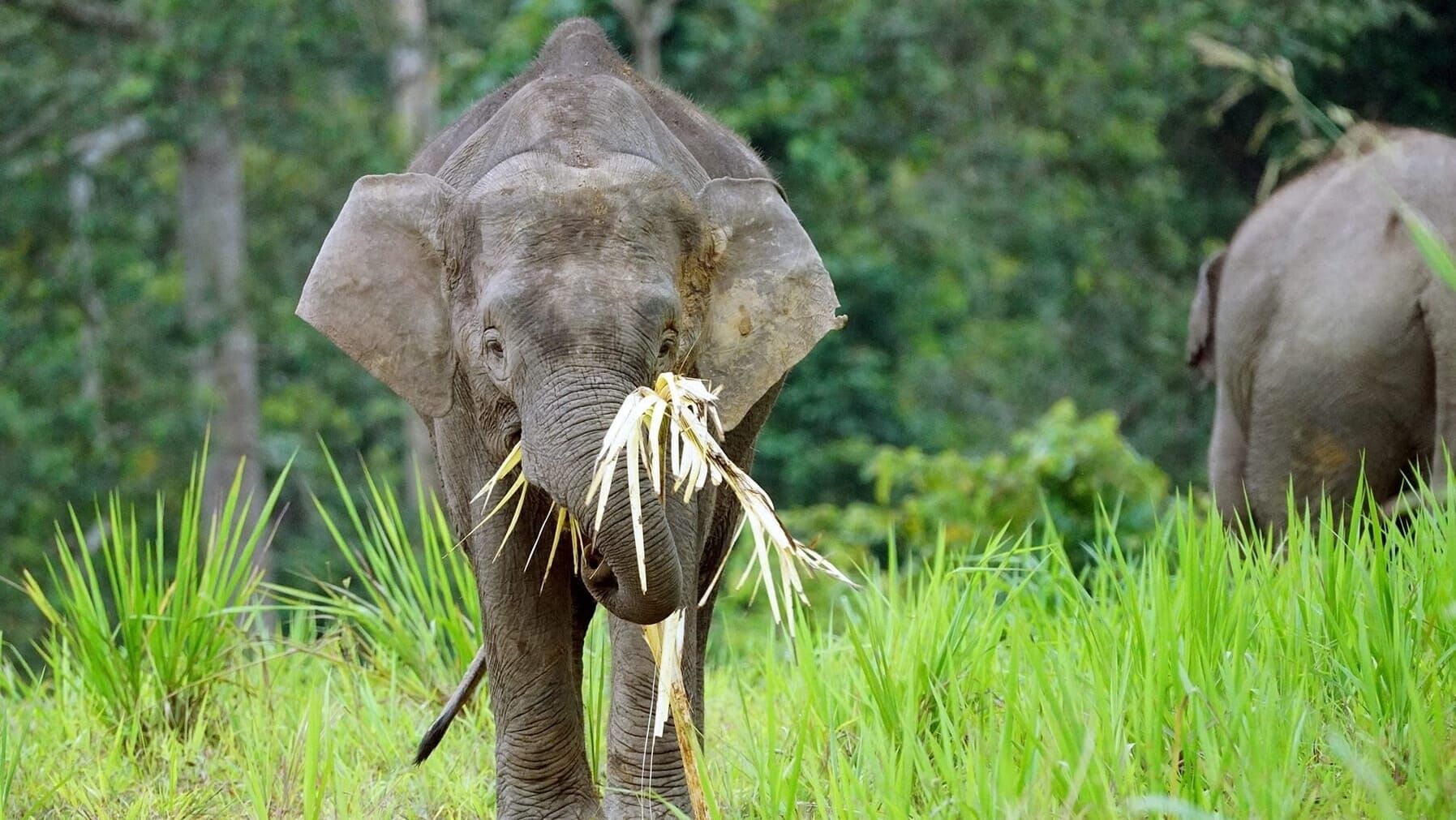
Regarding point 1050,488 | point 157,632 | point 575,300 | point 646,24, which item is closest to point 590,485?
point 575,300

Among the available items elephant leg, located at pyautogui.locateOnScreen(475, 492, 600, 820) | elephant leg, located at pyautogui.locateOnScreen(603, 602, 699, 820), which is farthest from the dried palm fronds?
elephant leg, located at pyautogui.locateOnScreen(475, 492, 600, 820)

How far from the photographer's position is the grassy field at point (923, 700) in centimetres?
340

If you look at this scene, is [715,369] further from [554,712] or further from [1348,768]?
[1348,768]

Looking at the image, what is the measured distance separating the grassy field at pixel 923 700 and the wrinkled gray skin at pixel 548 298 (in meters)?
0.32

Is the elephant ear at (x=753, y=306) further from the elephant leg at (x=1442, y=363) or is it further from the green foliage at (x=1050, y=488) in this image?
the green foliage at (x=1050, y=488)

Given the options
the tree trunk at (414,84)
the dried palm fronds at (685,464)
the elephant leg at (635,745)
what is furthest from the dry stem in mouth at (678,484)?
the tree trunk at (414,84)

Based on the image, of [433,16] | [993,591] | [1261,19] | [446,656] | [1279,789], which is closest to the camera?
[1279,789]

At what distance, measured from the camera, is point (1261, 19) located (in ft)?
43.4

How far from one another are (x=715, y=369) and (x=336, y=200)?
54.3 feet

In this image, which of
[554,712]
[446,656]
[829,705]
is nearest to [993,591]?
[829,705]

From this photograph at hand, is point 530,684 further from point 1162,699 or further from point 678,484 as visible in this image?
point 1162,699

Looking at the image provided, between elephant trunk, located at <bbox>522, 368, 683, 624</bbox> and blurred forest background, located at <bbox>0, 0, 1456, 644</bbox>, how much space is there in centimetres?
1147

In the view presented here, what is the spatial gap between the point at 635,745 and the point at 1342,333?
9.66 feet

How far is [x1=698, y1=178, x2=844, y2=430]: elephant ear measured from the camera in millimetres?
4453
